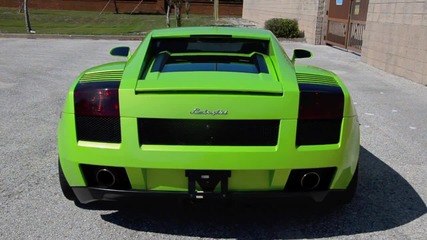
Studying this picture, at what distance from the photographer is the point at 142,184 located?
263 cm

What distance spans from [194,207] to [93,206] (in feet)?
2.43

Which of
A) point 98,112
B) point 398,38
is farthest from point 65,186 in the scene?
point 398,38

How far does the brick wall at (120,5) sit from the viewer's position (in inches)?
1662

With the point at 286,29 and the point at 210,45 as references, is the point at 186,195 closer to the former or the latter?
the point at 210,45

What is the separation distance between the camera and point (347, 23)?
15258 millimetres

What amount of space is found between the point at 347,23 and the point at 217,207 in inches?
532

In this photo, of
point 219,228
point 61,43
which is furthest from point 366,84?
point 61,43

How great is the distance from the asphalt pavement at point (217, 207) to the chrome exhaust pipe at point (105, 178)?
0.21m

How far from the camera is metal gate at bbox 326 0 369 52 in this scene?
1404cm

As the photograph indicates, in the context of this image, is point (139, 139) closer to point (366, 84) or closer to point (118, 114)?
point (118, 114)

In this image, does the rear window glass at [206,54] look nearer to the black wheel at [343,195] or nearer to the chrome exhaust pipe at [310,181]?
the chrome exhaust pipe at [310,181]

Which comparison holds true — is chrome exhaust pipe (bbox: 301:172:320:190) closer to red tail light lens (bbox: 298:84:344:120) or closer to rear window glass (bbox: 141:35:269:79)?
red tail light lens (bbox: 298:84:344:120)

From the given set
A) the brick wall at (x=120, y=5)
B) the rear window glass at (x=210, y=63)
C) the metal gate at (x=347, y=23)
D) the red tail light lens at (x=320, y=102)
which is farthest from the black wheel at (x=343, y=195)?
the brick wall at (x=120, y=5)

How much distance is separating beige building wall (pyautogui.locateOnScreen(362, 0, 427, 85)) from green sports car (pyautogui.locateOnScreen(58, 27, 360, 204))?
7655 millimetres
